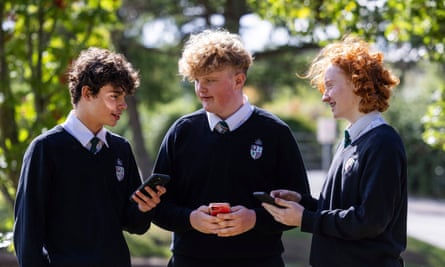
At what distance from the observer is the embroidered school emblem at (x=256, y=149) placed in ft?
12.6

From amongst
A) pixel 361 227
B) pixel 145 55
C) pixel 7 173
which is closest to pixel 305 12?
pixel 7 173

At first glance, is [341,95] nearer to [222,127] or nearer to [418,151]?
[222,127]

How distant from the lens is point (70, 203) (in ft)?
11.3

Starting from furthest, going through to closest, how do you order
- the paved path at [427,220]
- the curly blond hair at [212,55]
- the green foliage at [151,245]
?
the paved path at [427,220], the green foliage at [151,245], the curly blond hair at [212,55]

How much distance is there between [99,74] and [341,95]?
1.16 meters

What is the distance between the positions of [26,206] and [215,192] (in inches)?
38.1

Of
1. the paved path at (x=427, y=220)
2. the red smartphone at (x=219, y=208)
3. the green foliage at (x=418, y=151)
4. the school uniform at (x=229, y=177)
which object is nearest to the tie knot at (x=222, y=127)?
the school uniform at (x=229, y=177)

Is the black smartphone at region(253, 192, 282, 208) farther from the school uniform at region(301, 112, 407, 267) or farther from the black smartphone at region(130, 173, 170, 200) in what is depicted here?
the black smartphone at region(130, 173, 170, 200)

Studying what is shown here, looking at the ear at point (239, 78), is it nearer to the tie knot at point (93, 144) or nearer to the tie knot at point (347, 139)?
the tie knot at point (347, 139)

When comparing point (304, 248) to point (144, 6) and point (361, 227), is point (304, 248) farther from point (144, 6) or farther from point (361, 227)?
point (361, 227)

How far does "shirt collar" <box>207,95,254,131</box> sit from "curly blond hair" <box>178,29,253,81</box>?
0.21 metres

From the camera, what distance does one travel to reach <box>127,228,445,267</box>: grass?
10266 millimetres

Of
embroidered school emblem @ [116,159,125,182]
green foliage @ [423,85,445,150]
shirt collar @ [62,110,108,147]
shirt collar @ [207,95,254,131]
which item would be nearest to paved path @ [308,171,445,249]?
green foliage @ [423,85,445,150]

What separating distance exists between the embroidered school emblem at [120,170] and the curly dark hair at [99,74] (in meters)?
0.35
